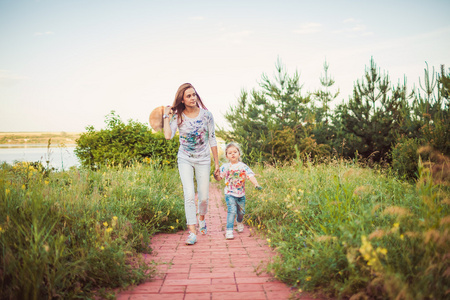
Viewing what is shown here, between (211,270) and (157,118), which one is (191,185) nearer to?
(157,118)

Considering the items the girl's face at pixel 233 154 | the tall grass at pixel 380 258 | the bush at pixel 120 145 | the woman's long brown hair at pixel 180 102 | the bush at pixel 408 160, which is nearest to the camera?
the tall grass at pixel 380 258

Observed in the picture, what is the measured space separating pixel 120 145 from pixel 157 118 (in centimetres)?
492

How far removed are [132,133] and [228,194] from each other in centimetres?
554

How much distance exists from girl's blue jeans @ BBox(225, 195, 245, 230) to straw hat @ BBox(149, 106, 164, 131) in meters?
1.55

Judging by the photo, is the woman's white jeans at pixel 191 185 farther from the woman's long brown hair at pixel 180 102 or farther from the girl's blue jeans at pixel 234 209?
the woman's long brown hair at pixel 180 102

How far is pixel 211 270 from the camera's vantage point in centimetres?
332

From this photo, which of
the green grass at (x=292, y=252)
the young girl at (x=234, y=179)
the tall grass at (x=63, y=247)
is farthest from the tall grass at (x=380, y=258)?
the tall grass at (x=63, y=247)

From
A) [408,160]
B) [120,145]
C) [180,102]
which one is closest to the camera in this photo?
[180,102]

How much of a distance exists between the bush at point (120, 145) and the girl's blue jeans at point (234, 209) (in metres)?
4.12

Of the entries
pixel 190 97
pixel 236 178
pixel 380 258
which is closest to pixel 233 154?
pixel 236 178

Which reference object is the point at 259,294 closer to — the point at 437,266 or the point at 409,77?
the point at 437,266

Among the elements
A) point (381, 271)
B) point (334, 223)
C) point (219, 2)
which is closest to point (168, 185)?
point (334, 223)

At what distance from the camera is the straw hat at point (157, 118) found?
465 centimetres

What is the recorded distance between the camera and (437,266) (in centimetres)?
223
